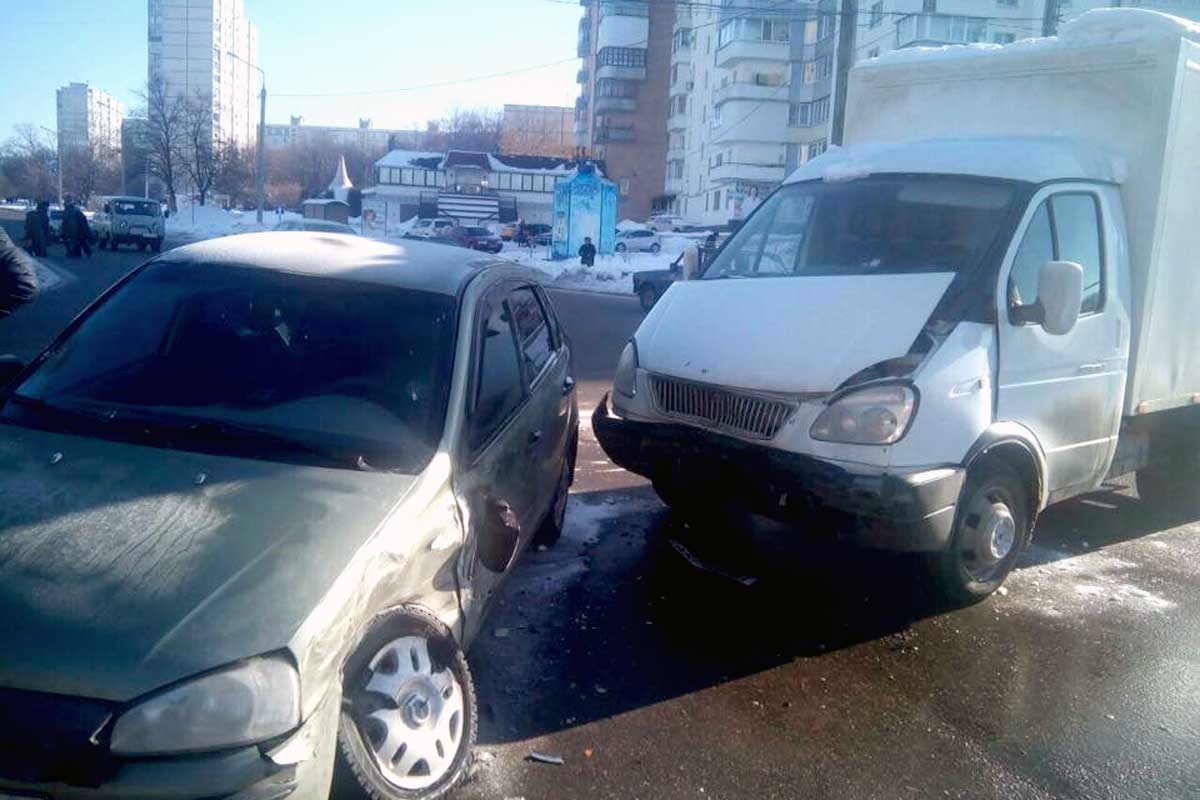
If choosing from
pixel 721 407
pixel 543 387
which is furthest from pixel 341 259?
pixel 721 407

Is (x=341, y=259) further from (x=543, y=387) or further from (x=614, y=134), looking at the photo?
(x=614, y=134)

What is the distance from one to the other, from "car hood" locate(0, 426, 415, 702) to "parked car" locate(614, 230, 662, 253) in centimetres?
4497

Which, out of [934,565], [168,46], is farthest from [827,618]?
[168,46]

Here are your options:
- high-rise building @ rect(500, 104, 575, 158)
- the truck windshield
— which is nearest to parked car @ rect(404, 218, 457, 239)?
high-rise building @ rect(500, 104, 575, 158)

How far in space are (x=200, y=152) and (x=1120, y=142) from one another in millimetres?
72916

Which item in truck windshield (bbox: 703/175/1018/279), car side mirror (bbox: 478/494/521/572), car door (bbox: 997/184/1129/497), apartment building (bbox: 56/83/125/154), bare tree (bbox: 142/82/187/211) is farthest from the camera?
apartment building (bbox: 56/83/125/154)

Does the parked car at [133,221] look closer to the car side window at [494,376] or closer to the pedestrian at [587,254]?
the pedestrian at [587,254]

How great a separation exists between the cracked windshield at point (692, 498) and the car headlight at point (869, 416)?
0.02 m

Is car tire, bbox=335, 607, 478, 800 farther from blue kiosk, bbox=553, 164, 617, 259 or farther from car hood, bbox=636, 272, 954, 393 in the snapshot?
blue kiosk, bbox=553, 164, 617, 259

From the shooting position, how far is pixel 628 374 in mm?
5809

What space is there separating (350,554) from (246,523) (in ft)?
1.11

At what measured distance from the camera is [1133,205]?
6004mm

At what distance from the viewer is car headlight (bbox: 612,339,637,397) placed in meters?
5.75

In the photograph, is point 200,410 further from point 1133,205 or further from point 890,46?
point 890,46
